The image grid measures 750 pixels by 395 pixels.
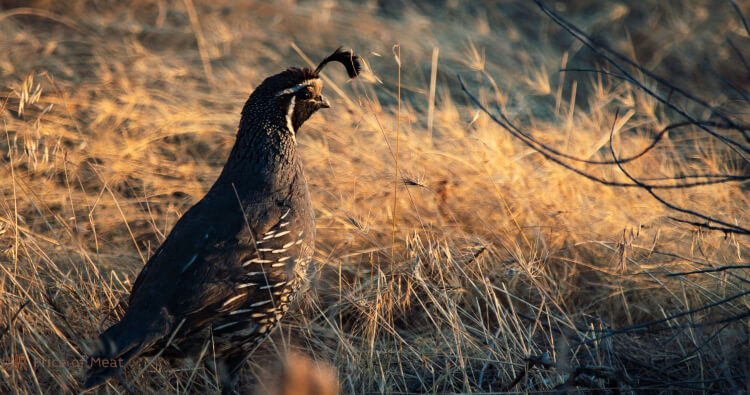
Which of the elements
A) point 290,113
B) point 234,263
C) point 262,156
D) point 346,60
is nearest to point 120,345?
point 234,263

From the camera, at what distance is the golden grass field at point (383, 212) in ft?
9.23

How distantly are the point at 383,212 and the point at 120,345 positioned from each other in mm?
1698

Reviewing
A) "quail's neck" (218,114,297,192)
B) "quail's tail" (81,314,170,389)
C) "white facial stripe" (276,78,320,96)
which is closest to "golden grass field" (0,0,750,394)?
"quail's tail" (81,314,170,389)

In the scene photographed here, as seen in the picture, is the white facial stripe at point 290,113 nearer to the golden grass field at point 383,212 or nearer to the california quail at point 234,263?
the california quail at point 234,263

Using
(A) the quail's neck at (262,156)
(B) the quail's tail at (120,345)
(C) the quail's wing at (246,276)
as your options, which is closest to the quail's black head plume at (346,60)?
(A) the quail's neck at (262,156)

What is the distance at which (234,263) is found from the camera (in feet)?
8.93

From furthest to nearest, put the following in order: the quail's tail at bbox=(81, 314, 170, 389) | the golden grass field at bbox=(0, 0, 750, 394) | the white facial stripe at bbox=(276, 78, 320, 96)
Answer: the white facial stripe at bbox=(276, 78, 320, 96) < the golden grass field at bbox=(0, 0, 750, 394) < the quail's tail at bbox=(81, 314, 170, 389)

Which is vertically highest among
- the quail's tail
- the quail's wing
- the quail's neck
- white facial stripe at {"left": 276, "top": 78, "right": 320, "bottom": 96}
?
white facial stripe at {"left": 276, "top": 78, "right": 320, "bottom": 96}

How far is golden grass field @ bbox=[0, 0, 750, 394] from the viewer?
2.81m

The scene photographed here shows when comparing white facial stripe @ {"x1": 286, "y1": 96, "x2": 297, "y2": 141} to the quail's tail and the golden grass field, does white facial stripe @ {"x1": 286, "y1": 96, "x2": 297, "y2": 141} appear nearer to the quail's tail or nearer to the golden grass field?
the golden grass field

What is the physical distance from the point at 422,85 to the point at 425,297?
113 inches

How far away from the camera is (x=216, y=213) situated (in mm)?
2822

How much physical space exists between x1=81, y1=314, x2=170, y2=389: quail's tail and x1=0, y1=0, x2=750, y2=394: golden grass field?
6.0 inches

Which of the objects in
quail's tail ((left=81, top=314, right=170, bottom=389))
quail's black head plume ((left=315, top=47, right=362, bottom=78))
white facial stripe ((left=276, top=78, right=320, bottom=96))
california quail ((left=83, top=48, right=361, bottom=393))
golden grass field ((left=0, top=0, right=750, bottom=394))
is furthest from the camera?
quail's black head plume ((left=315, top=47, right=362, bottom=78))
